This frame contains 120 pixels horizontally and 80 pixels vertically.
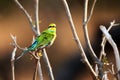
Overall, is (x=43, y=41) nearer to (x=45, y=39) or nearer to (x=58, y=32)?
(x=45, y=39)

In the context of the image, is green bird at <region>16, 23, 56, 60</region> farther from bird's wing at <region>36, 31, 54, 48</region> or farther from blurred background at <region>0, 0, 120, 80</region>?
blurred background at <region>0, 0, 120, 80</region>

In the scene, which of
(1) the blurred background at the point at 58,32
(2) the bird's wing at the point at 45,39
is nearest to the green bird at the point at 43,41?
(2) the bird's wing at the point at 45,39

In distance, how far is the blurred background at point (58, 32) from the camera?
321 cm

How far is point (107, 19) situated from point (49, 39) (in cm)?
221

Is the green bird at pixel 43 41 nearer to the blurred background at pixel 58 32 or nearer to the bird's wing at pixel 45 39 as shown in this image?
the bird's wing at pixel 45 39

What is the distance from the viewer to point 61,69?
3.27 meters

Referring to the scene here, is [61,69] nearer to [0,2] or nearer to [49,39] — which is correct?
[0,2]

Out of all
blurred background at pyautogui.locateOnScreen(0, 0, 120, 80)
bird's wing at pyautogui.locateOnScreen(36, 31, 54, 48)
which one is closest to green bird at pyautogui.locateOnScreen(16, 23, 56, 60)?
bird's wing at pyautogui.locateOnScreen(36, 31, 54, 48)

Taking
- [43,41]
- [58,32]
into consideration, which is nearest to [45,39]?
[43,41]

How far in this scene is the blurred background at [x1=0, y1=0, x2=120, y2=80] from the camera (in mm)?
3213

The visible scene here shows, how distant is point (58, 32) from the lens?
130 inches

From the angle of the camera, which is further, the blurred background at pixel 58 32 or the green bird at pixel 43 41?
the blurred background at pixel 58 32

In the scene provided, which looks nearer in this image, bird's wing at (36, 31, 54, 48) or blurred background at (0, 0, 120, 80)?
bird's wing at (36, 31, 54, 48)

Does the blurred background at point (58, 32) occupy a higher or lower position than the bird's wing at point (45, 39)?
higher
